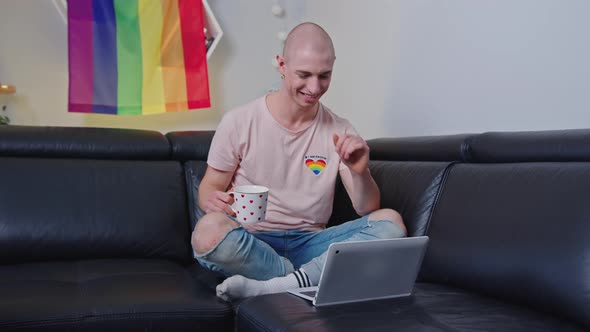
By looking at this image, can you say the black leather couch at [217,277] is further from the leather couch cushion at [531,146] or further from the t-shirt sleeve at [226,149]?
the t-shirt sleeve at [226,149]

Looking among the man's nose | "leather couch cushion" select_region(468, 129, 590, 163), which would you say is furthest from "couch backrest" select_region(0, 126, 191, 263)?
"leather couch cushion" select_region(468, 129, 590, 163)

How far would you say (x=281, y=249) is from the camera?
5.69 feet

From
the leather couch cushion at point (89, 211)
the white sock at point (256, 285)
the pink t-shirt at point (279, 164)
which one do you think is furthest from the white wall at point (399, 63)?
the white sock at point (256, 285)

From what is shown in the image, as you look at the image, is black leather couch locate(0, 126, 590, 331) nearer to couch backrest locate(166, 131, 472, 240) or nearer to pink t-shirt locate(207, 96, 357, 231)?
couch backrest locate(166, 131, 472, 240)

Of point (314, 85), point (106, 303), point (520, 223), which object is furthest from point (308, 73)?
point (106, 303)

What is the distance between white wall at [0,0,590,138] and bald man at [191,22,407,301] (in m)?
0.48

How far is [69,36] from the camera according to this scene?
99.3 inches

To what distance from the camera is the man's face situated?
1.67m

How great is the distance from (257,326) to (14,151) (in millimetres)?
1296

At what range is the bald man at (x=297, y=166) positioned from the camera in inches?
63.6

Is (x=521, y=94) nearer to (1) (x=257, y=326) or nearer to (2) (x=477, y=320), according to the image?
(2) (x=477, y=320)

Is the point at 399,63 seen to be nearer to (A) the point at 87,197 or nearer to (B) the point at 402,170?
(B) the point at 402,170

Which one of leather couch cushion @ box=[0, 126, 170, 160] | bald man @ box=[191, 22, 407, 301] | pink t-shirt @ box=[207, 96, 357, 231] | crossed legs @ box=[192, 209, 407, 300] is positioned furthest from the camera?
leather couch cushion @ box=[0, 126, 170, 160]

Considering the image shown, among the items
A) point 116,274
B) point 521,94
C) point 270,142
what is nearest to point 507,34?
point 521,94
